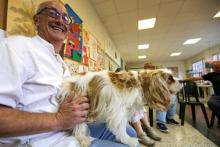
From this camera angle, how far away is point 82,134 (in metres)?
0.68

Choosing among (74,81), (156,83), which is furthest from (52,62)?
(156,83)

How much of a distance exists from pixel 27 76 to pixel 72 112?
0.24 meters

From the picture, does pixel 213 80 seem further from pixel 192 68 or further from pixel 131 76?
pixel 192 68

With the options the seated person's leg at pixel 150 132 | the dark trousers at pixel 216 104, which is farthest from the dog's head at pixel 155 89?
the dark trousers at pixel 216 104

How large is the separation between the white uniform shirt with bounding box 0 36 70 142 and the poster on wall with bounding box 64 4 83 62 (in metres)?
1.06

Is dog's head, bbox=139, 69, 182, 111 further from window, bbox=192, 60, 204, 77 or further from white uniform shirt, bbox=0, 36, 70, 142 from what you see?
window, bbox=192, 60, 204, 77

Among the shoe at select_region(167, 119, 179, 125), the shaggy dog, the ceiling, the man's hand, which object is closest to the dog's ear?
the shaggy dog

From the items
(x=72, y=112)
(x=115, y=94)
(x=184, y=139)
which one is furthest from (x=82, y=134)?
(x=184, y=139)

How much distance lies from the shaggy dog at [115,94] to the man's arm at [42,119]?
5 centimetres

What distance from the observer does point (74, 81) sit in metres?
0.72

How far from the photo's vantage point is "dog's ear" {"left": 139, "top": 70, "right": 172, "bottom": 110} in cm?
79

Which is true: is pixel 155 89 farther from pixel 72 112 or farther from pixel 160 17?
pixel 160 17

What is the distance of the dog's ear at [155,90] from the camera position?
2.60 ft

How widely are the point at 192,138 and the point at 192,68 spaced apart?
9490mm
